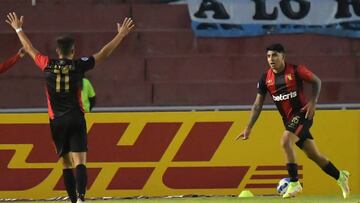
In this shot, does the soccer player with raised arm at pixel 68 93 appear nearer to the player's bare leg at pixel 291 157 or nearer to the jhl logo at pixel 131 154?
the player's bare leg at pixel 291 157

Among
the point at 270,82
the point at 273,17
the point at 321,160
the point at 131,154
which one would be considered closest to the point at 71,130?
the point at 270,82

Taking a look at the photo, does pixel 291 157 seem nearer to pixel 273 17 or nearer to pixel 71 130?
pixel 71 130

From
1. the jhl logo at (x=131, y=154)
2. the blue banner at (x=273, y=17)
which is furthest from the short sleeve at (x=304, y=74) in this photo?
the blue banner at (x=273, y=17)

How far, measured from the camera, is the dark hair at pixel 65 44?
8.08 metres

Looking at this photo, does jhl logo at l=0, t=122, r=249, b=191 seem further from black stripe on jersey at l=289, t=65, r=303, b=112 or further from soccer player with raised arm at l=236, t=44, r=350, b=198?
black stripe on jersey at l=289, t=65, r=303, b=112

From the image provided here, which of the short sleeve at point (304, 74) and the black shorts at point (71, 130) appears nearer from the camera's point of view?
the black shorts at point (71, 130)

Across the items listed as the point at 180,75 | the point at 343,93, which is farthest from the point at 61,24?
the point at 343,93

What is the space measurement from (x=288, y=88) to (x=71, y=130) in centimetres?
276

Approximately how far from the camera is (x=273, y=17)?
51.8 ft

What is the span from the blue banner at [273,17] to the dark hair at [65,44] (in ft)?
25.2

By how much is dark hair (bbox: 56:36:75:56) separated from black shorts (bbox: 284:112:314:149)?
2.89 meters

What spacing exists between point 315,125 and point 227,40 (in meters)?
4.00

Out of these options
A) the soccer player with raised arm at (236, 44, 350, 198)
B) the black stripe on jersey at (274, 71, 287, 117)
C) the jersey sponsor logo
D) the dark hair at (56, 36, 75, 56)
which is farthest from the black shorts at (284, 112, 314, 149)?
A: the dark hair at (56, 36, 75, 56)

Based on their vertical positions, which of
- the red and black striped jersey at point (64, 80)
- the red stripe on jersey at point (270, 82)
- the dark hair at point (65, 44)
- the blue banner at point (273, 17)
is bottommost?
the blue banner at point (273, 17)
